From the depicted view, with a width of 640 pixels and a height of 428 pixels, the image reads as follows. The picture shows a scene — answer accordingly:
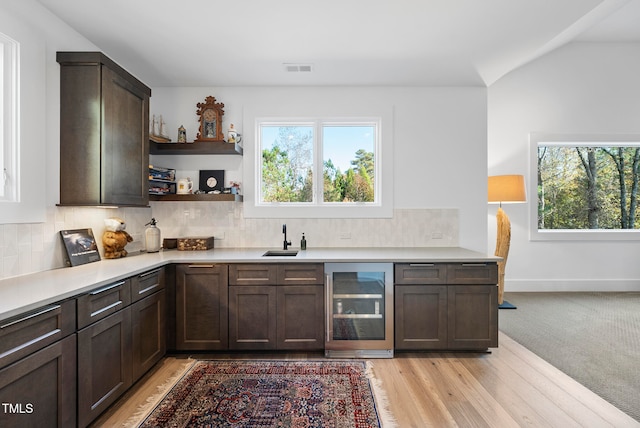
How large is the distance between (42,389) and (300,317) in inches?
70.0

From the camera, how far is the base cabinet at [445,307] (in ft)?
9.77

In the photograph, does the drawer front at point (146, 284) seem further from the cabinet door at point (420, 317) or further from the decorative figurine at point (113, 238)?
the cabinet door at point (420, 317)

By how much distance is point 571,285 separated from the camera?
201 inches

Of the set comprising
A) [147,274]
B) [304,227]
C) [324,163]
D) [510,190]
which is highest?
[324,163]

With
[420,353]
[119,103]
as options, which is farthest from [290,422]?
[119,103]

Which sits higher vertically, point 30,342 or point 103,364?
point 30,342

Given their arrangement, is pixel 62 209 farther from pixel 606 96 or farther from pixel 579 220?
pixel 606 96

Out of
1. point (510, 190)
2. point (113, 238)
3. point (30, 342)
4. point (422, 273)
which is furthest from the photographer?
point (510, 190)

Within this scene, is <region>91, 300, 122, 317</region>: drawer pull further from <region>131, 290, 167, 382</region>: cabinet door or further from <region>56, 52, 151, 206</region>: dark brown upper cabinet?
<region>56, 52, 151, 206</region>: dark brown upper cabinet

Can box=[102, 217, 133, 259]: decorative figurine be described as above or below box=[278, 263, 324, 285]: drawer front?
above

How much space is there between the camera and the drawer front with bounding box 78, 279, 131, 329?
6.16ft

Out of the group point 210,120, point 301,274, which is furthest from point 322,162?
point 301,274

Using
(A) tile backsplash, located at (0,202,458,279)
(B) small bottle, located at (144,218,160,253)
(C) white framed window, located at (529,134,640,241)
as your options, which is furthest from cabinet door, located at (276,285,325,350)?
(C) white framed window, located at (529,134,640,241)

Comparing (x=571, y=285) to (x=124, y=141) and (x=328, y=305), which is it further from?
(x=124, y=141)
